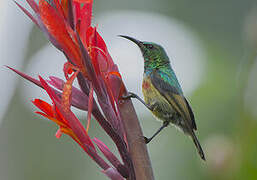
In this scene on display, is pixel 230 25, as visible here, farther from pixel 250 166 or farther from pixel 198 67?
pixel 250 166

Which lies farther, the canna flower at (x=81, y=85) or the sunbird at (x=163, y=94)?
the sunbird at (x=163, y=94)

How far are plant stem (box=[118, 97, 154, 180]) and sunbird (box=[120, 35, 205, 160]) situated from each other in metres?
0.54

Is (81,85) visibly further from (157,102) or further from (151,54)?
(151,54)

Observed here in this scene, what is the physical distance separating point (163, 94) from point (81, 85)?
841 mm

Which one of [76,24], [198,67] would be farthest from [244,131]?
[198,67]

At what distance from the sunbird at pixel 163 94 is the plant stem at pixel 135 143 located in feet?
1.76

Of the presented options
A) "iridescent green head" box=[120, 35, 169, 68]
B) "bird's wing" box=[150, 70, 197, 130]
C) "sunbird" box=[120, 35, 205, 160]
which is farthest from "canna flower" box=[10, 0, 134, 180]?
"iridescent green head" box=[120, 35, 169, 68]

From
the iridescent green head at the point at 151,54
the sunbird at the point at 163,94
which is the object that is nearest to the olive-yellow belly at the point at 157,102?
the sunbird at the point at 163,94

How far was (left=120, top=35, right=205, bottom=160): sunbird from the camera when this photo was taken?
1.42 m

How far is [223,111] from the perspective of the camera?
2.63 metres

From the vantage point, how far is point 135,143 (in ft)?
2.40

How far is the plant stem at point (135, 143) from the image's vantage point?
0.69 meters

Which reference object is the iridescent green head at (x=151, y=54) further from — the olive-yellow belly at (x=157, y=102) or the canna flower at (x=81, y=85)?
the canna flower at (x=81, y=85)

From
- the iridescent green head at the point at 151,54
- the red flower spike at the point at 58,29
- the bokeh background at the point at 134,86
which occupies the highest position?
the red flower spike at the point at 58,29
